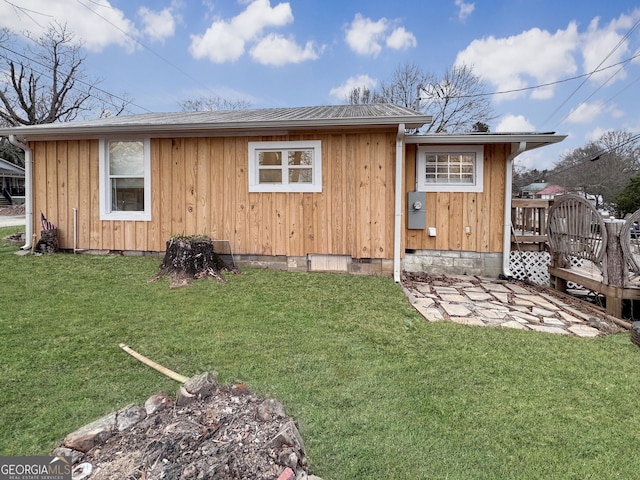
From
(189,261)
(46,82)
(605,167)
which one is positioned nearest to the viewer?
(189,261)

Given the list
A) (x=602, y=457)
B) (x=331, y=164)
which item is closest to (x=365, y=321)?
(x=602, y=457)

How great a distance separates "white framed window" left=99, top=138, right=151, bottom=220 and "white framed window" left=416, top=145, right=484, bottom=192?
15.7ft

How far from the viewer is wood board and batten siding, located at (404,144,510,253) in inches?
244

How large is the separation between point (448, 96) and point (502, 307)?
18856mm

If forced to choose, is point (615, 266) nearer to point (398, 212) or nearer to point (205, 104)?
point (398, 212)

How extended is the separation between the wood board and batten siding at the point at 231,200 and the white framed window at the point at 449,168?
4.08 feet

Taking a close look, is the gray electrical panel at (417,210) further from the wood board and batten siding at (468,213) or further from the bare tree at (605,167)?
the bare tree at (605,167)

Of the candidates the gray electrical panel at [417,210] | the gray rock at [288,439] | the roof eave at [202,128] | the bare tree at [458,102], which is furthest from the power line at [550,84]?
the gray rock at [288,439]

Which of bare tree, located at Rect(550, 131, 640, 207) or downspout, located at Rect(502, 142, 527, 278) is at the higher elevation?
bare tree, located at Rect(550, 131, 640, 207)

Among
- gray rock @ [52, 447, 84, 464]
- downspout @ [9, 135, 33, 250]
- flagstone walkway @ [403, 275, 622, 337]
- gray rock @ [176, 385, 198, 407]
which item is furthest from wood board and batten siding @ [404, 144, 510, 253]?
downspout @ [9, 135, 33, 250]

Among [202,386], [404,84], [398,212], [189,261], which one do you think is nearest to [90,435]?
[202,386]

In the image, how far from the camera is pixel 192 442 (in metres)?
1.58

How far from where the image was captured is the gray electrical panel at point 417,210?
623 centimetres

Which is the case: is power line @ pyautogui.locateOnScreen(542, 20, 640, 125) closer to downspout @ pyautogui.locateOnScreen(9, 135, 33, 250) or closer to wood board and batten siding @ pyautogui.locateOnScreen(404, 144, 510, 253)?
wood board and batten siding @ pyautogui.locateOnScreen(404, 144, 510, 253)
